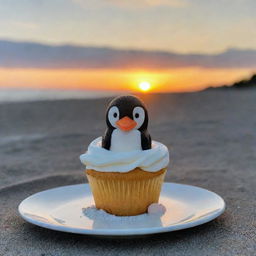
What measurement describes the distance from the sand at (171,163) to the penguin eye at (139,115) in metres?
0.71

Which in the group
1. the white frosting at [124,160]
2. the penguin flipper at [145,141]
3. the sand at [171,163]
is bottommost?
the sand at [171,163]

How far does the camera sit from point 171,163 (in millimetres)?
5043

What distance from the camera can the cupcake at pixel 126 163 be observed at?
2760 mm

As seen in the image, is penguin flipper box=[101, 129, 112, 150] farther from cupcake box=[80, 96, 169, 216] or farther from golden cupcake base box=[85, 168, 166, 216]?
golden cupcake base box=[85, 168, 166, 216]

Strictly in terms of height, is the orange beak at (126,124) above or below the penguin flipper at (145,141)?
above

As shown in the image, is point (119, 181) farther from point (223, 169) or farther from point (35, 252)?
point (223, 169)

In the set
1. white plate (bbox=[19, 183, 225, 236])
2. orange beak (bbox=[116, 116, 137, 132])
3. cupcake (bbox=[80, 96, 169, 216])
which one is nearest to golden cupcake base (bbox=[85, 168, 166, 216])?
cupcake (bbox=[80, 96, 169, 216])

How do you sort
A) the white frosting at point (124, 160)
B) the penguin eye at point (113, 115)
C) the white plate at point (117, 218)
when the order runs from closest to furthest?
the white plate at point (117, 218) → the white frosting at point (124, 160) → the penguin eye at point (113, 115)

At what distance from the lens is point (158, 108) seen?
9.33 meters

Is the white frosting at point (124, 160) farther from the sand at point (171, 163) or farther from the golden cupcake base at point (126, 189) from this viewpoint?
the sand at point (171, 163)

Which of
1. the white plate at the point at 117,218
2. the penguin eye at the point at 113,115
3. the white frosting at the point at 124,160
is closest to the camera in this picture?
the white plate at the point at 117,218

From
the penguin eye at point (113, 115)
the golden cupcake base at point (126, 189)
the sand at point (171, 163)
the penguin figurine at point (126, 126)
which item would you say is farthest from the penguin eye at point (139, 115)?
the sand at point (171, 163)

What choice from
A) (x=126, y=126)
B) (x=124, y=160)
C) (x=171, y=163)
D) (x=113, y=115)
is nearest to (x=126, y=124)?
(x=126, y=126)

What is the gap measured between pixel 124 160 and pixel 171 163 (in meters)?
2.37
